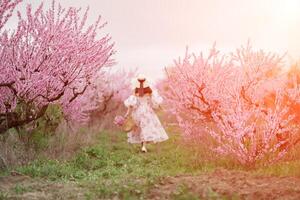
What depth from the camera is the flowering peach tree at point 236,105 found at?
11742 mm


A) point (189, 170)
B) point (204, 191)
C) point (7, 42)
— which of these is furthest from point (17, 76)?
point (204, 191)

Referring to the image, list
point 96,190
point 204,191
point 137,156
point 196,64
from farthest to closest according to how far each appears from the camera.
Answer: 1. point 137,156
2. point 196,64
3. point 96,190
4. point 204,191

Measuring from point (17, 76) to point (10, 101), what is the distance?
126 centimetres

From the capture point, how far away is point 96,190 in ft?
31.2

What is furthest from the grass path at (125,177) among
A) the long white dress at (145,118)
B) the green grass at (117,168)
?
the long white dress at (145,118)

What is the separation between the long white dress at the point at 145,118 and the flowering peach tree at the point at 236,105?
267cm

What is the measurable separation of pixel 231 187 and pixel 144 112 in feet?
28.3

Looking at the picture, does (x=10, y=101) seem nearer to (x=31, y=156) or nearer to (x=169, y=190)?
(x=31, y=156)

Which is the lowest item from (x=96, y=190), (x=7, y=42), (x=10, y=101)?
(x=96, y=190)

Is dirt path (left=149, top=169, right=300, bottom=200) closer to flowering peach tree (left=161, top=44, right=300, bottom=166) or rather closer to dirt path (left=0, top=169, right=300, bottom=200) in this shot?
dirt path (left=0, top=169, right=300, bottom=200)

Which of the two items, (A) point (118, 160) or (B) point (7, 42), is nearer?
(B) point (7, 42)

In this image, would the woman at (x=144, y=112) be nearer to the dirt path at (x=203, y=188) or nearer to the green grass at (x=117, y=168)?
the green grass at (x=117, y=168)

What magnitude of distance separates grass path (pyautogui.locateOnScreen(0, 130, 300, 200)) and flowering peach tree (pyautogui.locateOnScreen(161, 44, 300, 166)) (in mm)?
571

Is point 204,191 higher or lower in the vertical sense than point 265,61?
lower
